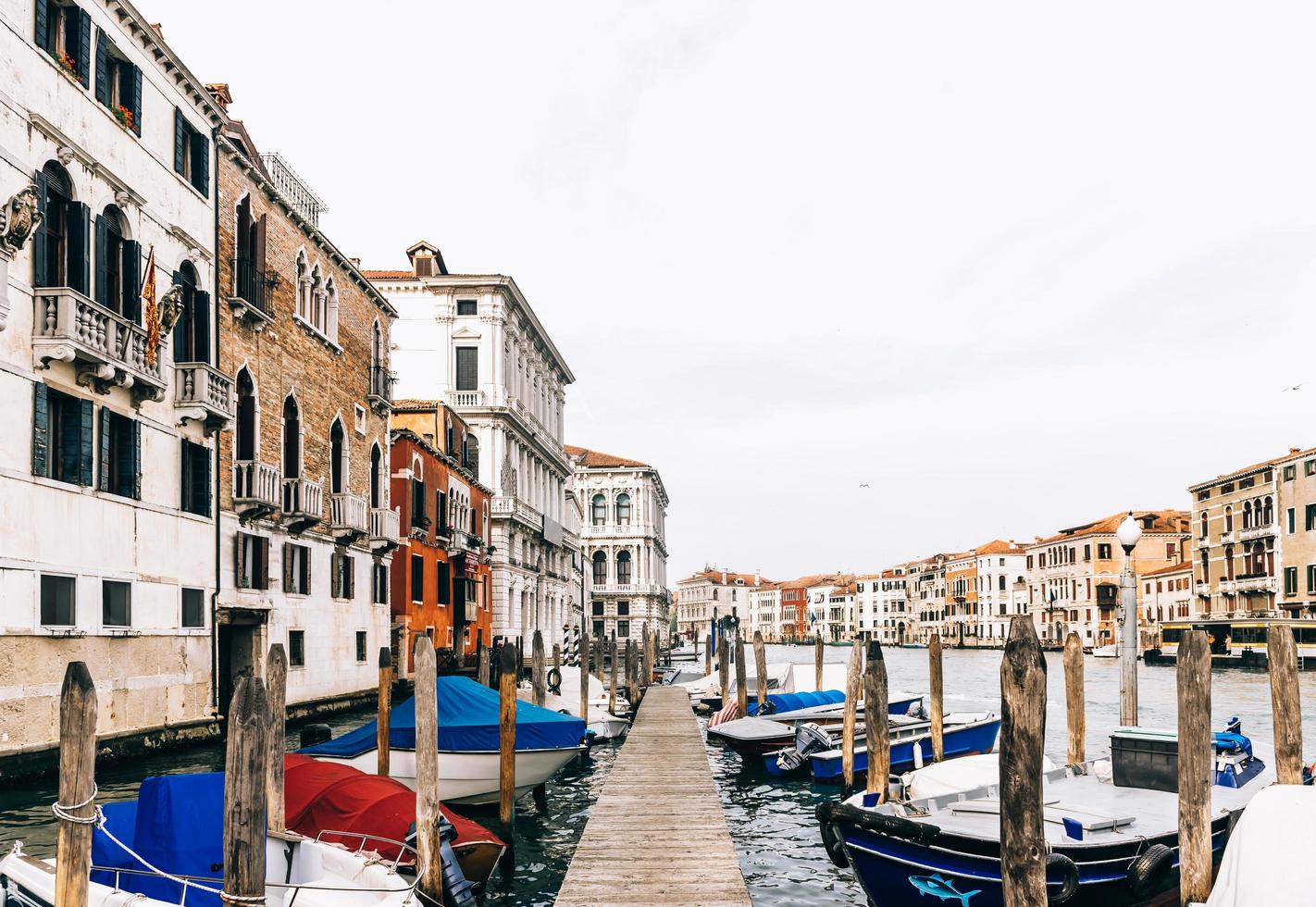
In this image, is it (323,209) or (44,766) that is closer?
(44,766)

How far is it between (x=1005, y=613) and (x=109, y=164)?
98367 mm

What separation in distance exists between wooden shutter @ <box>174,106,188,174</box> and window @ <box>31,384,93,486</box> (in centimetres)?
497

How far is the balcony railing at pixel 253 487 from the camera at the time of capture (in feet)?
63.9

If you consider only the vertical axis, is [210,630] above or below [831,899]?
above

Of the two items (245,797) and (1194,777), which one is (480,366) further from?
(245,797)

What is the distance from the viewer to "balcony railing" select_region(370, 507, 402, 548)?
26.5m

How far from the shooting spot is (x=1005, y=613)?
103875 mm

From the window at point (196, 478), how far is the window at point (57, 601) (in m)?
3.50

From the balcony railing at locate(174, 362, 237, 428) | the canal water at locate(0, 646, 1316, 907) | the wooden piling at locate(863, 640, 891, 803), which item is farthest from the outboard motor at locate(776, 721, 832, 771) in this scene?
→ the balcony railing at locate(174, 362, 237, 428)

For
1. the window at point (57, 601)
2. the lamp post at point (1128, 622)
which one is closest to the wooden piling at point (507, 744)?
the window at point (57, 601)

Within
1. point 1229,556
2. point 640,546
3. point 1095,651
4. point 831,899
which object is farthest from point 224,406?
point 1095,651

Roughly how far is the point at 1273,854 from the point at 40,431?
13338mm

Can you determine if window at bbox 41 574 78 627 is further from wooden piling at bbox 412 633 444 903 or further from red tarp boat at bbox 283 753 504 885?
wooden piling at bbox 412 633 444 903

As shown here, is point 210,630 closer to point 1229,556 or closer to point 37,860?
point 37,860
